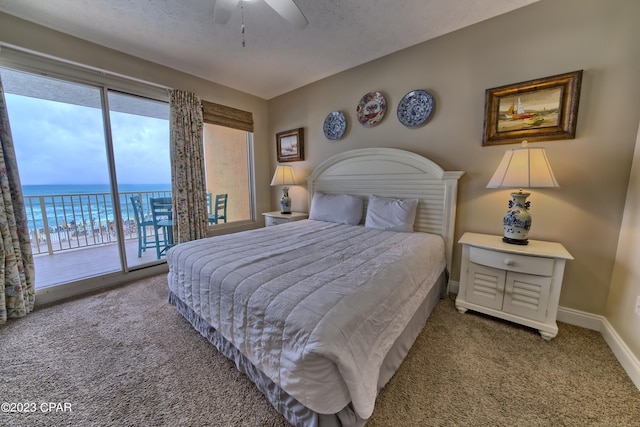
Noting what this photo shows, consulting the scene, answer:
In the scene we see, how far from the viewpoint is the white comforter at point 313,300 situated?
907 mm

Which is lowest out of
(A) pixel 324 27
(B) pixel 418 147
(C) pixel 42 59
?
(B) pixel 418 147

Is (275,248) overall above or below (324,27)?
below

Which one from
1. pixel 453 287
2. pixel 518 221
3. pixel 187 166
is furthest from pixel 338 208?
pixel 187 166

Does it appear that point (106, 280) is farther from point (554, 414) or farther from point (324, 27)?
point (554, 414)

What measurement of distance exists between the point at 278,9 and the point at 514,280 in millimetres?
2568

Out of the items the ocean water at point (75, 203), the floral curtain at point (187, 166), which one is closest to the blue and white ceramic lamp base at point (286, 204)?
the floral curtain at point (187, 166)

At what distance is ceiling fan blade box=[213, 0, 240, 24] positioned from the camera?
4.63 ft

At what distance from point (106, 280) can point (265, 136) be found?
2.98m

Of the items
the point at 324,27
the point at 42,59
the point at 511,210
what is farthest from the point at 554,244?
the point at 42,59

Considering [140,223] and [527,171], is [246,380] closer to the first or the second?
[527,171]

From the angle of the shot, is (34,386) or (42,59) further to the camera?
(42,59)

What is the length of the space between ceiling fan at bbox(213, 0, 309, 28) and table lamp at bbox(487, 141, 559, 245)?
73.1 inches

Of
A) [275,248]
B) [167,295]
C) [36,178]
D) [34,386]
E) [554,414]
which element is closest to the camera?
[554,414]

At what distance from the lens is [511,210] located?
1.84m
